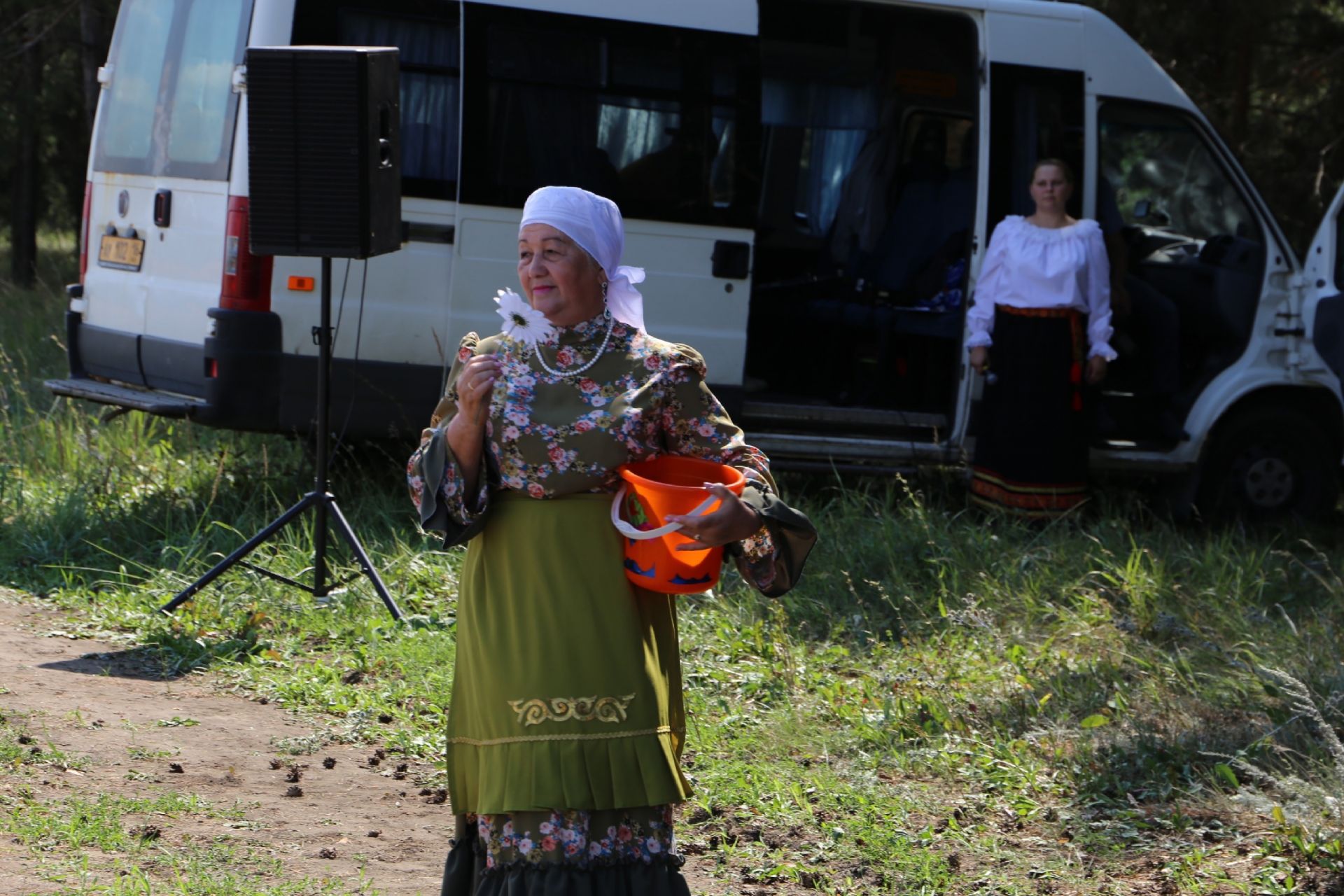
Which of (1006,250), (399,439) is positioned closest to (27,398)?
(399,439)

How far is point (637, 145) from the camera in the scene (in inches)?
285

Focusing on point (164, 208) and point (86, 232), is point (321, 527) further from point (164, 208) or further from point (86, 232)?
point (86, 232)

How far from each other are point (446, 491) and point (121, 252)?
510cm

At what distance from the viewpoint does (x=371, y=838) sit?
4.30 m

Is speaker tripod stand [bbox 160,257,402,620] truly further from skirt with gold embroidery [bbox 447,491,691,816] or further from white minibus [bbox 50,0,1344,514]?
skirt with gold embroidery [bbox 447,491,691,816]

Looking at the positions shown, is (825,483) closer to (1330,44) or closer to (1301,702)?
(1301,702)

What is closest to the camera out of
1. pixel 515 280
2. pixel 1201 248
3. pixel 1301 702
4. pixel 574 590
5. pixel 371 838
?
pixel 574 590

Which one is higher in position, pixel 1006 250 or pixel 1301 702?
pixel 1006 250

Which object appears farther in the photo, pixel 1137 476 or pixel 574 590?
pixel 1137 476

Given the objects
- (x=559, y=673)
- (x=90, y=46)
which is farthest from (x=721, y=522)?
(x=90, y=46)

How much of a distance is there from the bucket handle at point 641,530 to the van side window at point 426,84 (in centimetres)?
421

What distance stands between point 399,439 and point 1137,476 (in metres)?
4.67

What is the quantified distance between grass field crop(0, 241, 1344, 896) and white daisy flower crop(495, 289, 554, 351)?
1.69 meters

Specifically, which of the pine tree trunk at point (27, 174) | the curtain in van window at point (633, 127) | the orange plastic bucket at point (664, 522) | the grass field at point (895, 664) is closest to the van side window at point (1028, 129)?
the grass field at point (895, 664)
